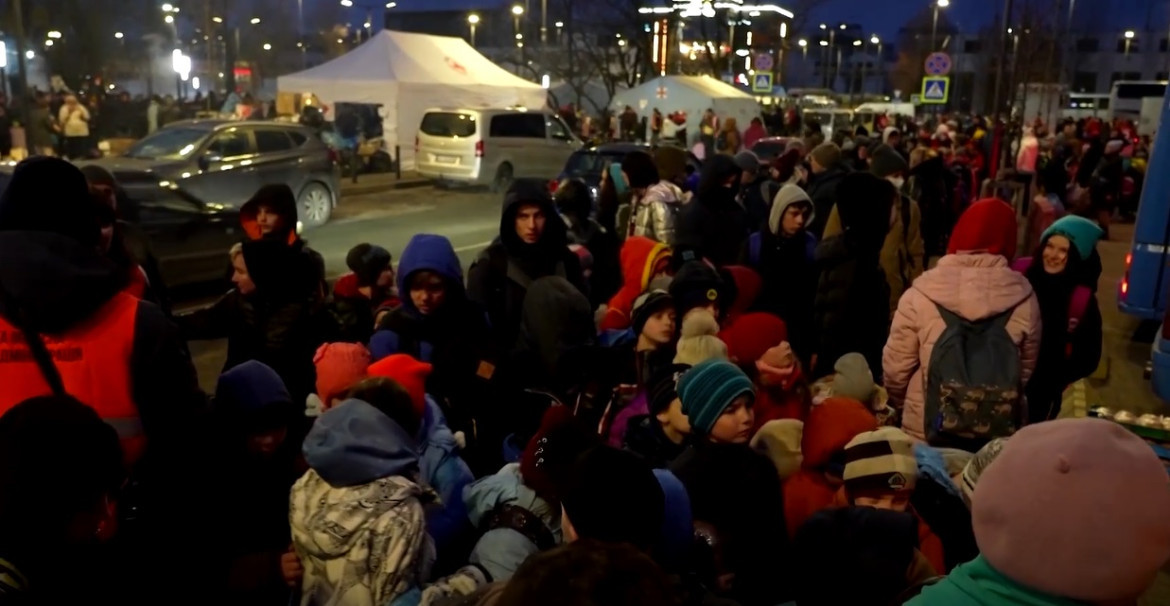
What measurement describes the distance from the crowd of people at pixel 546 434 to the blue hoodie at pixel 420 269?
14 mm

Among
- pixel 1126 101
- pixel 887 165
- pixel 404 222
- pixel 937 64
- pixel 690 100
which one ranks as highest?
pixel 937 64

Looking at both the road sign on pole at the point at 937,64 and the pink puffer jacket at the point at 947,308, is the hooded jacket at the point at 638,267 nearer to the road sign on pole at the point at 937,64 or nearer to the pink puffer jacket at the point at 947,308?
the pink puffer jacket at the point at 947,308

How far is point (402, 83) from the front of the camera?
25.8 meters

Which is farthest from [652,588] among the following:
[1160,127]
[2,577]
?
[1160,127]

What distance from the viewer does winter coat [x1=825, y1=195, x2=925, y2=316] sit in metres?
6.71

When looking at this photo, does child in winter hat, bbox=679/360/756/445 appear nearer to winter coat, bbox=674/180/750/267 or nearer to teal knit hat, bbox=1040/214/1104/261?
teal knit hat, bbox=1040/214/1104/261

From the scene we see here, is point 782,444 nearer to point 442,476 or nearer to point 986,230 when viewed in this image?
point 442,476

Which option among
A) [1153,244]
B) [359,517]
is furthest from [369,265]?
[1153,244]

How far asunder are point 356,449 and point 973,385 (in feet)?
7.91

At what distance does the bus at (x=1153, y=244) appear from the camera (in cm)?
884

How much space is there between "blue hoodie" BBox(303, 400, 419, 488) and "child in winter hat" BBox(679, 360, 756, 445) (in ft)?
3.06

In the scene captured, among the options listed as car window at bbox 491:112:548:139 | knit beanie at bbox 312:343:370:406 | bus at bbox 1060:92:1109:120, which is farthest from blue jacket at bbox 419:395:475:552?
bus at bbox 1060:92:1109:120

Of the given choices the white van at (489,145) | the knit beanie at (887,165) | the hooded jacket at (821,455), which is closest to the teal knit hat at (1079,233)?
the hooded jacket at (821,455)

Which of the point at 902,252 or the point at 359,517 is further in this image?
the point at 902,252
